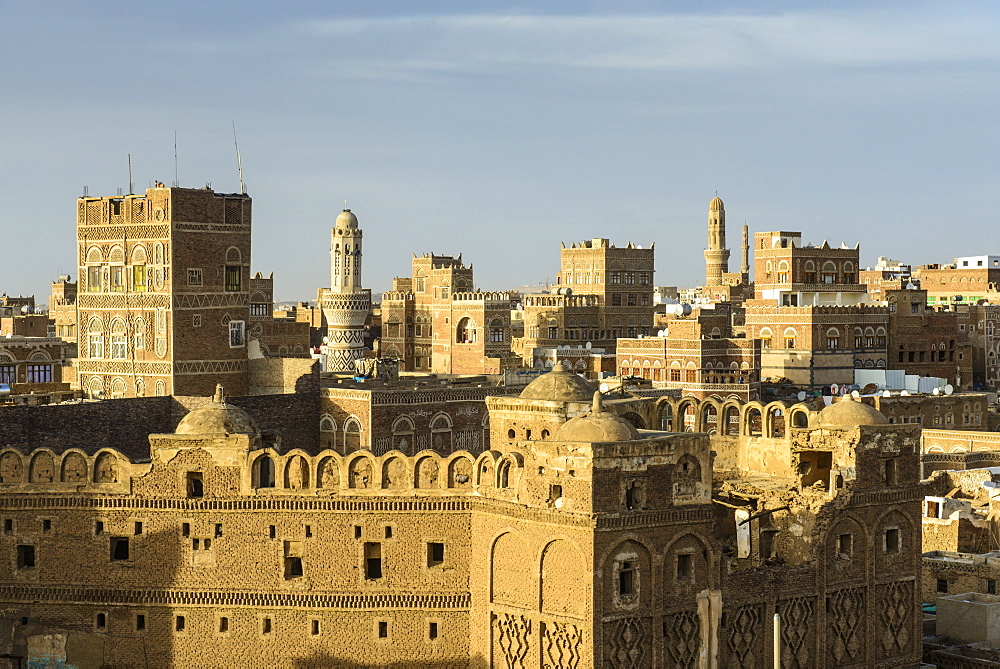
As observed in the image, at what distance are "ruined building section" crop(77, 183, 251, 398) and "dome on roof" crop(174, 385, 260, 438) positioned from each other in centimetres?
1644

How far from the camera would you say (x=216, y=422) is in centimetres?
3838

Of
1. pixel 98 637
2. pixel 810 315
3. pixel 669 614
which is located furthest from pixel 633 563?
pixel 810 315

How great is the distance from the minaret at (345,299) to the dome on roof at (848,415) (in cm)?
4442

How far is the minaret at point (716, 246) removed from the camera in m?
141

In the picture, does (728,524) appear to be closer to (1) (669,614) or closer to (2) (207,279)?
(1) (669,614)

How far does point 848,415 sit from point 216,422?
1563 centimetres

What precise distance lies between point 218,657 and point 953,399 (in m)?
48.1

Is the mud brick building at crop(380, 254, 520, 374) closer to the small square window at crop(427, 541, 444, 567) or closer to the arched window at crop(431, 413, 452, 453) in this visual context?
the arched window at crop(431, 413, 452, 453)

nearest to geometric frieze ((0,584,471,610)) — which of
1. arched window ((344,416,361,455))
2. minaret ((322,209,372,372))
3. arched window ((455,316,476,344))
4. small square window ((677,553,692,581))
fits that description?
small square window ((677,553,692,581))

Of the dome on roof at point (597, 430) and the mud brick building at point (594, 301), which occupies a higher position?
the mud brick building at point (594, 301)

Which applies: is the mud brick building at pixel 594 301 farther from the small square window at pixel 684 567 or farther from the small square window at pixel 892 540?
the small square window at pixel 684 567

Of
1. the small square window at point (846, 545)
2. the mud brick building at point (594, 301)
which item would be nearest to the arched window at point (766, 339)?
the mud brick building at point (594, 301)

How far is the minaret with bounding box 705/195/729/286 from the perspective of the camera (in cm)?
14112

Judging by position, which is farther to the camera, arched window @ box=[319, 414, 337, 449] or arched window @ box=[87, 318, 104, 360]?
arched window @ box=[87, 318, 104, 360]
